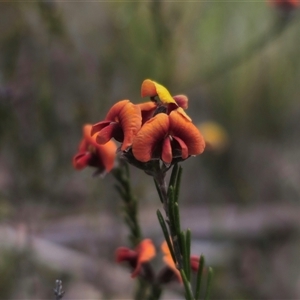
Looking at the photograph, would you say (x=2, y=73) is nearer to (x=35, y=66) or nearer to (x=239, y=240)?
(x=35, y=66)

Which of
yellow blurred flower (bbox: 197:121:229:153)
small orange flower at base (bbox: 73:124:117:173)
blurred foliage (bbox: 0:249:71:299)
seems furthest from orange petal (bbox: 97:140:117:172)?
yellow blurred flower (bbox: 197:121:229:153)

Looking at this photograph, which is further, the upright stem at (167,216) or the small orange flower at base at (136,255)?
the small orange flower at base at (136,255)

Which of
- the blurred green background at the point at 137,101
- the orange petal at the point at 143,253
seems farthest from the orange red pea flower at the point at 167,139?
the blurred green background at the point at 137,101

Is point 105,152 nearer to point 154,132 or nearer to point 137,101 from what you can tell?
point 154,132

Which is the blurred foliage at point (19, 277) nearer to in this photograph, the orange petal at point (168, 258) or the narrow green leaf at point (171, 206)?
the orange petal at point (168, 258)

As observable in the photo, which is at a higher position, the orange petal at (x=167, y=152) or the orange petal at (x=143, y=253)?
the orange petal at (x=167, y=152)

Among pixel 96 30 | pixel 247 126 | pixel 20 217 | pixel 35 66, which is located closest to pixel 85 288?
pixel 20 217

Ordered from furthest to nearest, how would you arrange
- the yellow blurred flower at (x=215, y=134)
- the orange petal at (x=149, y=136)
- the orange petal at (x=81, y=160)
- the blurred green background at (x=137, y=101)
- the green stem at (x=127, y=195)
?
the yellow blurred flower at (x=215, y=134)
the blurred green background at (x=137, y=101)
the green stem at (x=127, y=195)
the orange petal at (x=81, y=160)
the orange petal at (x=149, y=136)

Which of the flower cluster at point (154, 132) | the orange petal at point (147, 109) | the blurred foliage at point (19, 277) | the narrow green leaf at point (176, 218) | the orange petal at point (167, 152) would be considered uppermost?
the blurred foliage at point (19, 277)
